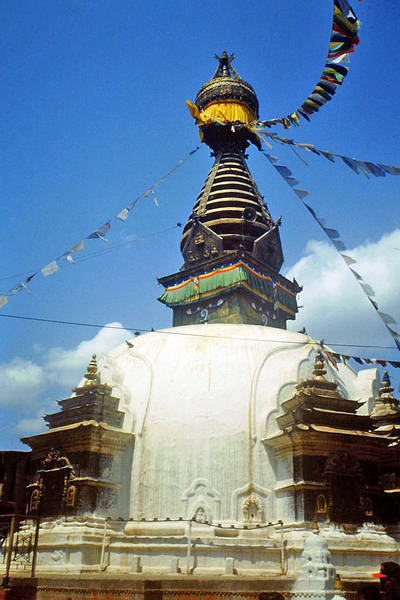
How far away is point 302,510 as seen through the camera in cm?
1575

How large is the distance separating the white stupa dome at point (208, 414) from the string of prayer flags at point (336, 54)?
8293 mm

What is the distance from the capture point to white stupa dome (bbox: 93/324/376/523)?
1688 cm

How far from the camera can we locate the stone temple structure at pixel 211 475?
1495cm

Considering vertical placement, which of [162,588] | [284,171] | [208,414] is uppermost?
[284,171]

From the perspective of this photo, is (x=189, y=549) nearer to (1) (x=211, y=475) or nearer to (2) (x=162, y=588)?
(1) (x=211, y=475)

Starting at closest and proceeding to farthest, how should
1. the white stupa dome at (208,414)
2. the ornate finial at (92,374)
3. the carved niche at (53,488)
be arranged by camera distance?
1. the white stupa dome at (208,414)
2. the carved niche at (53,488)
3. the ornate finial at (92,374)

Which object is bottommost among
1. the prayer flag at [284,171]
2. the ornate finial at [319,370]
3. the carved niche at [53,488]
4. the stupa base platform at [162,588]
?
the stupa base platform at [162,588]

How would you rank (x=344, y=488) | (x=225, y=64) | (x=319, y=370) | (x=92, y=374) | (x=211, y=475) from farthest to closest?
(x=225, y=64)
(x=92, y=374)
(x=319, y=370)
(x=211, y=475)
(x=344, y=488)

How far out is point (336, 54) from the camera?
41.0ft

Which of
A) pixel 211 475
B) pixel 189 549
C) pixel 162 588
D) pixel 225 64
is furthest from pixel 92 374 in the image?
pixel 225 64

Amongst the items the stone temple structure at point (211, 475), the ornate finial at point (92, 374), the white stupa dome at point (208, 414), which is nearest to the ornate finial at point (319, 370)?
the stone temple structure at point (211, 475)

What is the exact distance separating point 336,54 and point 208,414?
10980mm

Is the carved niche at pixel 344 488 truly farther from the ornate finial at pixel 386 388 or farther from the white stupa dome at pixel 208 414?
the ornate finial at pixel 386 388

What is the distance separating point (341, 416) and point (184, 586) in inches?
281
